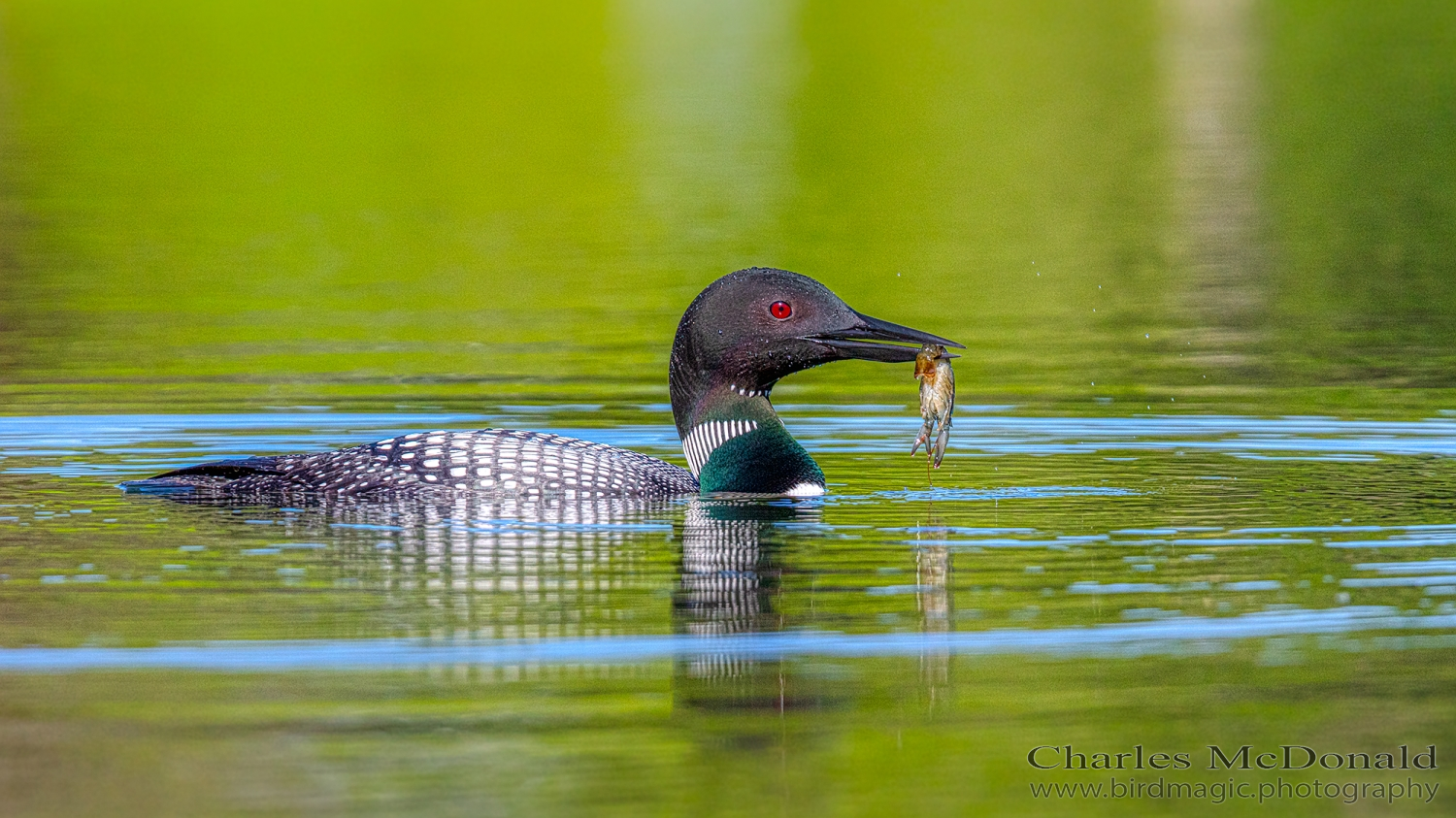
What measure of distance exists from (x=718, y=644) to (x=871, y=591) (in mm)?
683

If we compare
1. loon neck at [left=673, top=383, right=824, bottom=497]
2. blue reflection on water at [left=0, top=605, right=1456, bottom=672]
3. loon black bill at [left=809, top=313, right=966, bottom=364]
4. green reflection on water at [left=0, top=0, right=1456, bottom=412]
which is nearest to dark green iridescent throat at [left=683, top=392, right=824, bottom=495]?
loon neck at [left=673, top=383, right=824, bottom=497]

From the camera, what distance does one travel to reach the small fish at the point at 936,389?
7496 mm

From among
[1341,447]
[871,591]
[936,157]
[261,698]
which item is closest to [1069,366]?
[1341,447]

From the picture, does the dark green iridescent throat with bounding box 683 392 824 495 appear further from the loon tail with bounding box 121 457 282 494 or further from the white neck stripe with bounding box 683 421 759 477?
the loon tail with bounding box 121 457 282 494

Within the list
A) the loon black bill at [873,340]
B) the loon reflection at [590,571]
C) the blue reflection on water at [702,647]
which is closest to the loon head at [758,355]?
the loon black bill at [873,340]

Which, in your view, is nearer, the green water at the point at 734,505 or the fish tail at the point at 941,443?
the green water at the point at 734,505

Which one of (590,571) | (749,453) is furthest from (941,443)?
(590,571)

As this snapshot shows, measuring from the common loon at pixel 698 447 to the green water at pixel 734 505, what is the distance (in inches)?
5.8

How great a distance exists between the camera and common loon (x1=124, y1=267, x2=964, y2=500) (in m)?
7.49

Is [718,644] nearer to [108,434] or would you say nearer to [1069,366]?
[108,434]

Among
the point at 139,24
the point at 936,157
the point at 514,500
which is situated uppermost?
the point at 139,24

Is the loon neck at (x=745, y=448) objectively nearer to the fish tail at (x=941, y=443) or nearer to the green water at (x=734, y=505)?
the green water at (x=734, y=505)

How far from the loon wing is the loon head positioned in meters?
0.27

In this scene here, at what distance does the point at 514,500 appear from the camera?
295 inches
